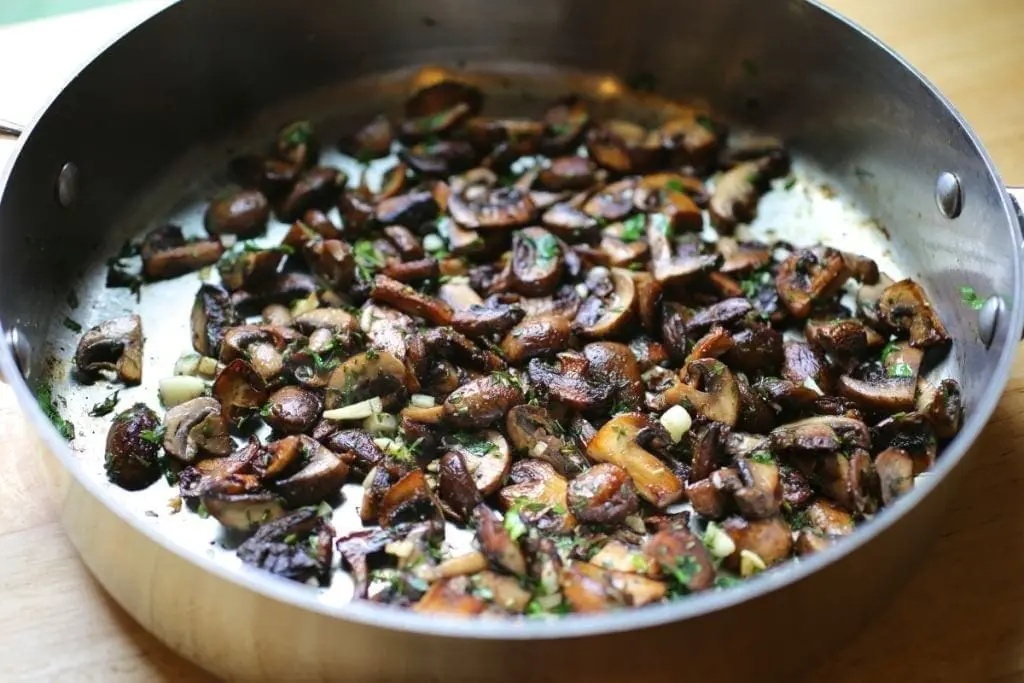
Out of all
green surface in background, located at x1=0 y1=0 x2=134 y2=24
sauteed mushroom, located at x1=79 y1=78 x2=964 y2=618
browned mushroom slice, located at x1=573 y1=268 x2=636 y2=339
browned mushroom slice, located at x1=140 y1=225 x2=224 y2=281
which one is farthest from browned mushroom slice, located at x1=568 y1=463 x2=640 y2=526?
green surface in background, located at x1=0 y1=0 x2=134 y2=24

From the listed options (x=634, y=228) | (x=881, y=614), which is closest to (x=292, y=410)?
(x=634, y=228)

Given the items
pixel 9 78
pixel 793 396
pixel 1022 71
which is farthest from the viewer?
pixel 1022 71

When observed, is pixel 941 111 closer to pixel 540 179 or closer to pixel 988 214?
pixel 988 214

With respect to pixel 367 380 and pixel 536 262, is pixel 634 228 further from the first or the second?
pixel 367 380

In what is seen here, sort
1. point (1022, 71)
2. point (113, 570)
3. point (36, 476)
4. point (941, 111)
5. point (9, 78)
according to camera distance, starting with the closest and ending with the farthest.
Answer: point (113, 570) < point (36, 476) < point (941, 111) < point (9, 78) < point (1022, 71)

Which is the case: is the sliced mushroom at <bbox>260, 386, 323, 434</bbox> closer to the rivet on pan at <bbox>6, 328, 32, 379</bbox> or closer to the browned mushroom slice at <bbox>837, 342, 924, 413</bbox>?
the rivet on pan at <bbox>6, 328, 32, 379</bbox>

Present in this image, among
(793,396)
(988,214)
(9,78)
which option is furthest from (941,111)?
(9,78)
